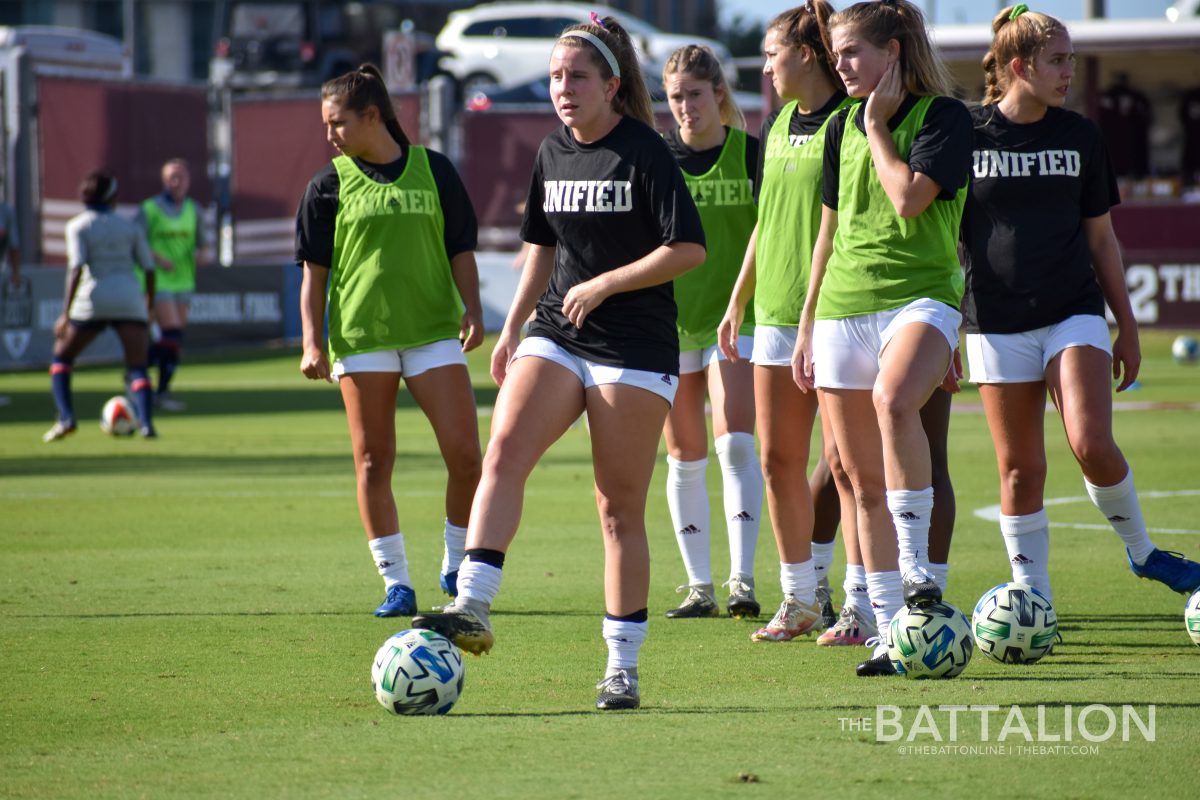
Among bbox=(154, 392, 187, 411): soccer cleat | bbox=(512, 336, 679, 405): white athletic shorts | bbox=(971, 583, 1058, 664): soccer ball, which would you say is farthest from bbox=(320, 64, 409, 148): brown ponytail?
bbox=(154, 392, 187, 411): soccer cleat

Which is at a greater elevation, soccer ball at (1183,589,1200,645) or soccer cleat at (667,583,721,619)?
soccer ball at (1183,589,1200,645)

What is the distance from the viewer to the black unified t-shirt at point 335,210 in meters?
7.77

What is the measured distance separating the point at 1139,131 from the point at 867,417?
1048 inches

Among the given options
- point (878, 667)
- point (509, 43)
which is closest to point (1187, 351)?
point (878, 667)

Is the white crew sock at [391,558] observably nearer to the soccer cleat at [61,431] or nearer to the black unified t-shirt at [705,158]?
the black unified t-shirt at [705,158]

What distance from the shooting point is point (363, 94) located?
25.1 ft

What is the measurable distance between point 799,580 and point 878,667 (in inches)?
39.2

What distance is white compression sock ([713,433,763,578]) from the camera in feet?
25.9

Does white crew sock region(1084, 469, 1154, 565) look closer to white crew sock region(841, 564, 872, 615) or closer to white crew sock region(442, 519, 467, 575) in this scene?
white crew sock region(841, 564, 872, 615)

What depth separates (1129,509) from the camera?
709cm

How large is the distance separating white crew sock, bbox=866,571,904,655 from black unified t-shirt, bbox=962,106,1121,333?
3.96ft

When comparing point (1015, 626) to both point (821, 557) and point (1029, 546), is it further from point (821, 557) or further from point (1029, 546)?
point (821, 557)

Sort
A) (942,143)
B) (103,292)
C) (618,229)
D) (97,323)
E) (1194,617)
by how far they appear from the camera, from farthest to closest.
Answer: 1. (97,323)
2. (103,292)
3. (1194,617)
4. (942,143)
5. (618,229)

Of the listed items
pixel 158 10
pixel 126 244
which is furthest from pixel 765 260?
pixel 158 10
